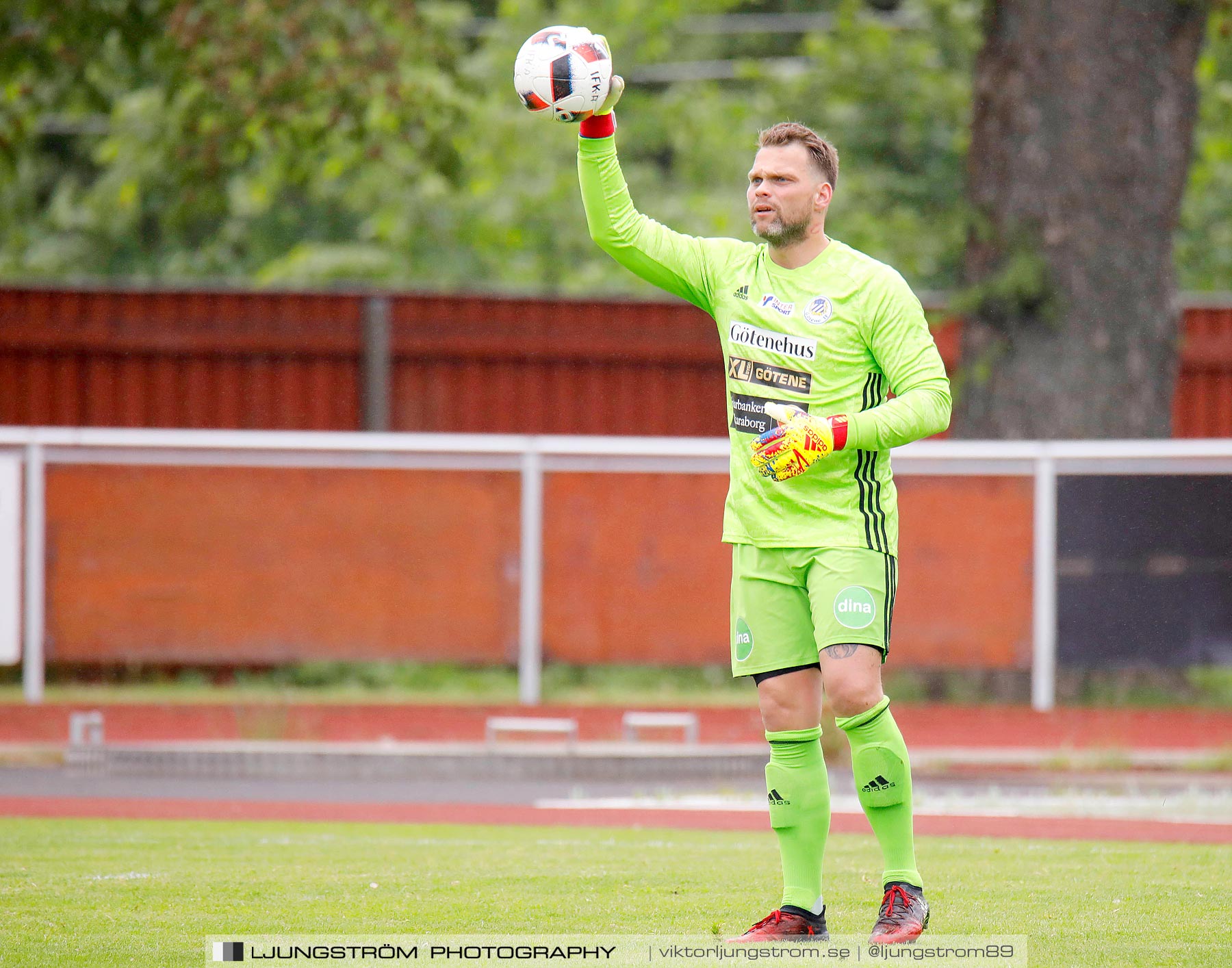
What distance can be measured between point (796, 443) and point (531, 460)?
8677 mm

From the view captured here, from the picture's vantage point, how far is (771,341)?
5.25 metres

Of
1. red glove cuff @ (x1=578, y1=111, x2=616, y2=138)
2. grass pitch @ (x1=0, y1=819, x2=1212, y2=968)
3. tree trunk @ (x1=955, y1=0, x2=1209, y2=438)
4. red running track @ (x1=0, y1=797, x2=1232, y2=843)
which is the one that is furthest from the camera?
tree trunk @ (x1=955, y1=0, x2=1209, y2=438)

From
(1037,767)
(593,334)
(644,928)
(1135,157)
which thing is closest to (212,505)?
(593,334)

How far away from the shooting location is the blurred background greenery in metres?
15.3

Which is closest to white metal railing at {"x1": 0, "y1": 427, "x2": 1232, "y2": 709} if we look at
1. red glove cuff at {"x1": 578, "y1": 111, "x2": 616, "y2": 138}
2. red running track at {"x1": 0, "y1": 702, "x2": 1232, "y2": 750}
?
red running track at {"x1": 0, "y1": 702, "x2": 1232, "y2": 750}

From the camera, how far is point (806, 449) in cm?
492

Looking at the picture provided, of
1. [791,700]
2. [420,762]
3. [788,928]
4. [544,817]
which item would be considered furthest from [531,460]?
[788,928]

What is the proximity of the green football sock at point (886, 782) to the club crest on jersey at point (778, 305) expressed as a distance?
1132 mm

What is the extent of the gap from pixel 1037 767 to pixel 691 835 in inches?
158

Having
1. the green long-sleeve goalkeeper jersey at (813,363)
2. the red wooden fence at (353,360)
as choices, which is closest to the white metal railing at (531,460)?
the red wooden fence at (353,360)

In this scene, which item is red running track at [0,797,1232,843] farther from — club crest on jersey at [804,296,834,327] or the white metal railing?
the white metal railing

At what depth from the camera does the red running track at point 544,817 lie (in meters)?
8.17

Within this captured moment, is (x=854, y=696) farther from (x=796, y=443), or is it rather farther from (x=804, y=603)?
(x=796, y=443)

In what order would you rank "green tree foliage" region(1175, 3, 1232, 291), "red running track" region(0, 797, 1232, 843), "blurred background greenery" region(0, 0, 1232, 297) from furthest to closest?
"green tree foliage" region(1175, 3, 1232, 291), "blurred background greenery" region(0, 0, 1232, 297), "red running track" region(0, 797, 1232, 843)
